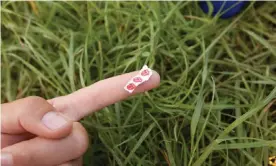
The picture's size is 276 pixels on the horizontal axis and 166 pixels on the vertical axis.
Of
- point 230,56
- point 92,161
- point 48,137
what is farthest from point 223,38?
point 48,137

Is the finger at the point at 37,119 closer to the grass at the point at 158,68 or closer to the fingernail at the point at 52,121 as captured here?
the fingernail at the point at 52,121

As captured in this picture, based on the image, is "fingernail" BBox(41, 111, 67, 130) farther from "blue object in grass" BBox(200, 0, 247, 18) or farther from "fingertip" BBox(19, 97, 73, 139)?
"blue object in grass" BBox(200, 0, 247, 18)

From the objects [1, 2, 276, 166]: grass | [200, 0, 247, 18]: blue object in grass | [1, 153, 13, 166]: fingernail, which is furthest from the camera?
[200, 0, 247, 18]: blue object in grass

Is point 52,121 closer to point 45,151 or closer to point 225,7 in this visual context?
point 45,151

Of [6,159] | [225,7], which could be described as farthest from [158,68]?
[6,159]

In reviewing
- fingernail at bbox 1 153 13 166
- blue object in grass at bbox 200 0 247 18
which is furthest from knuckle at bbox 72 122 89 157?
blue object in grass at bbox 200 0 247 18

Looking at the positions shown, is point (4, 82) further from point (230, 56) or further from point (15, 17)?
point (230, 56)
